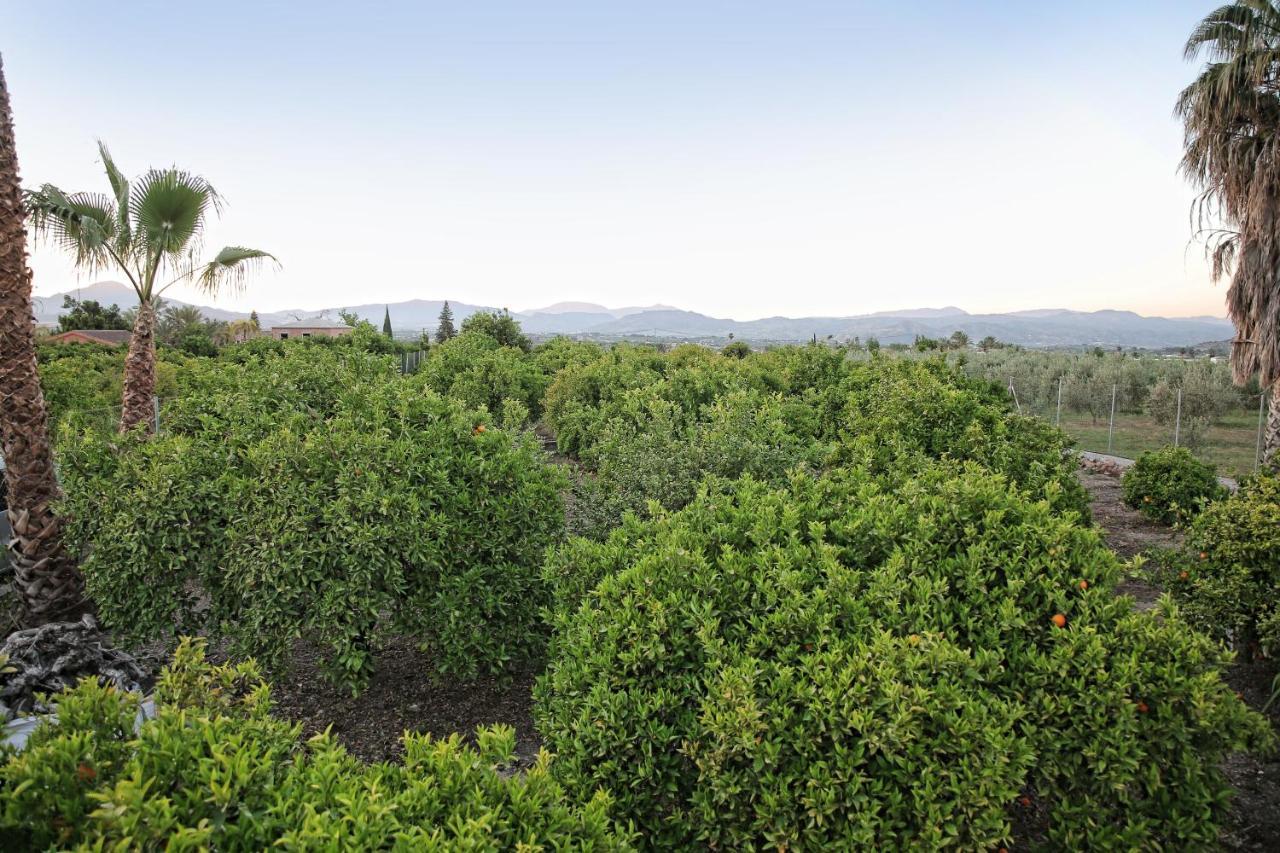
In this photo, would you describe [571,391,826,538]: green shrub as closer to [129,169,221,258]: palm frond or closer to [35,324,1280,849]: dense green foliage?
[35,324,1280,849]: dense green foliage

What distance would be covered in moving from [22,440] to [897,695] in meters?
7.63

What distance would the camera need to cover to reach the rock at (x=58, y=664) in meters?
4.64

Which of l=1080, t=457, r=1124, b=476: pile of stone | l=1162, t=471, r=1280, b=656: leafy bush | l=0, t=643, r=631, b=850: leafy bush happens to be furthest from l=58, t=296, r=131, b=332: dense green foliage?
l=1162, t=471, r=1280, b=656: leafy bush

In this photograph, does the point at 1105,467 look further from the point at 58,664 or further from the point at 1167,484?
the point at 58,664

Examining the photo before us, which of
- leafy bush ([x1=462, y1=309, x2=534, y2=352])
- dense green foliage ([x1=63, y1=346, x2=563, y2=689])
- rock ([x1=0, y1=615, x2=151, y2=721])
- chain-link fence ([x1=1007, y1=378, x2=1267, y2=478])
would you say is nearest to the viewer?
dense green foliage ([x1=63, y1=346, x2=563, y2=689])

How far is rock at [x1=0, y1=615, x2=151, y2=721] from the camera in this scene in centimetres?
464

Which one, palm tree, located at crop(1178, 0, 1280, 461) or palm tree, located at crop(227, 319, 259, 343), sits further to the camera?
palm tree, located at crop(227, 319, 259, 343)

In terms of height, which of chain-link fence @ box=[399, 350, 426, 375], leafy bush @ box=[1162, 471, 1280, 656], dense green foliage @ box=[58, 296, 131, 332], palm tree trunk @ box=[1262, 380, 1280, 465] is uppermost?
dense green foliage @ box=[58, 296, 131, 332]

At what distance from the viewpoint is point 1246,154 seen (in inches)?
418

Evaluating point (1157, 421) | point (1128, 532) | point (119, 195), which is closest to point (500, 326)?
point (119, 195)

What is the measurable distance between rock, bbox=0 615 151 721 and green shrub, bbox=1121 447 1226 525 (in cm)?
1297

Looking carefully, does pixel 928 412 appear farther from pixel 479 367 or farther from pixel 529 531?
pixel 479 367

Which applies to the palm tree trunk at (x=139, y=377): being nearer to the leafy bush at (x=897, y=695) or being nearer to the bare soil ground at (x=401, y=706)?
the bare soil ground at (x=401, y=706)

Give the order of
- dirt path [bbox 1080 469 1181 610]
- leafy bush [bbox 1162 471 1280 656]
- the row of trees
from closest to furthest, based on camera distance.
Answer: leafy bush [bbox 1162 471 1280 656], dirt path [bbox 1080 469 1181 610], the row of trees
